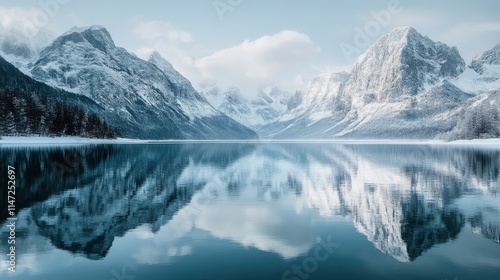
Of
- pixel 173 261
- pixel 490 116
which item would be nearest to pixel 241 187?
pixel 173 261

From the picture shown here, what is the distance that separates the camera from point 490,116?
641 feet

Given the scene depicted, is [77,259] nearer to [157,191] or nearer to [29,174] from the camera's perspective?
[157,191]

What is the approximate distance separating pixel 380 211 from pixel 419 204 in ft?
16.8

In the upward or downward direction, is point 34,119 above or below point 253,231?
above

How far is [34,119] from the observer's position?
502 ft
